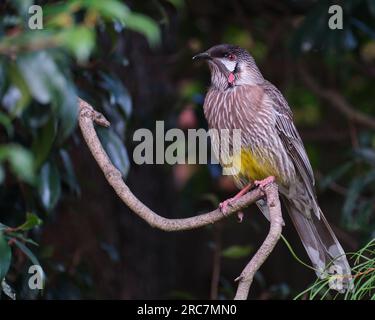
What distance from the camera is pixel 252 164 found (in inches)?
164

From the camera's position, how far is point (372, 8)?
4.39m

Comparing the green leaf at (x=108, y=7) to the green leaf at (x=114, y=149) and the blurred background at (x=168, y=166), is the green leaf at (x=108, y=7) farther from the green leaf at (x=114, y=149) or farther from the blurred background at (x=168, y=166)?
the green leaf at (x=114, y=149)

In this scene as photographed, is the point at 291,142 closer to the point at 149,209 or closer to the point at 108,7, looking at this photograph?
the point at 149,209

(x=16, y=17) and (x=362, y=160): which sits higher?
(x=16, y=17)

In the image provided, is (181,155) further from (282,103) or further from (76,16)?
(76,16)

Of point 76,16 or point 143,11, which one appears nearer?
point 76,16

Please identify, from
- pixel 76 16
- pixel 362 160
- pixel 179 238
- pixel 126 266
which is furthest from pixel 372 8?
pixel 179 238

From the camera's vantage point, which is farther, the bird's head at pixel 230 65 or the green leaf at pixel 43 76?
the bird's head at pixel 230 65

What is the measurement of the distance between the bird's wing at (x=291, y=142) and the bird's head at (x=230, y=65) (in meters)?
0.15

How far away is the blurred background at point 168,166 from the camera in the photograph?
3816 millimetres

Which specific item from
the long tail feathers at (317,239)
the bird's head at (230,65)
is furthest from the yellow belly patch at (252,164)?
the bird's head at (230,65)

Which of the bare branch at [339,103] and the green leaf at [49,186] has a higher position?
the bare branch at [339,103]

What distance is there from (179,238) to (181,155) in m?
2.12

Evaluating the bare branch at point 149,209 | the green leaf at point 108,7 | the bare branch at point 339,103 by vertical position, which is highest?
the bare branch at point 339,103
